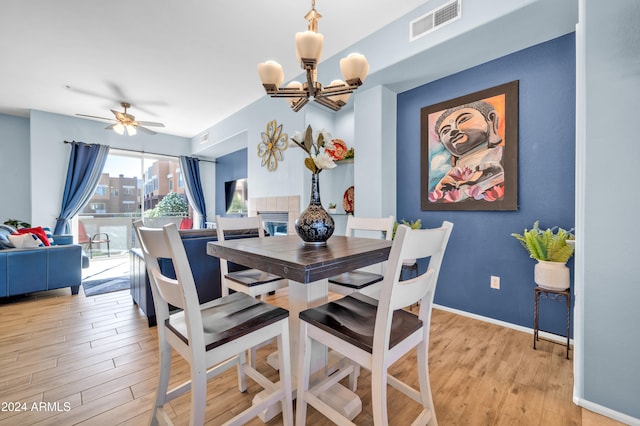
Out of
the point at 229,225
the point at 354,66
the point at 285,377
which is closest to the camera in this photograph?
the point at 285,377

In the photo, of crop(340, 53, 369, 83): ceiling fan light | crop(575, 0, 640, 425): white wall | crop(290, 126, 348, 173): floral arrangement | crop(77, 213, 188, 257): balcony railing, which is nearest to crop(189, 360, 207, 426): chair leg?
crop(290, 126, 348, 173): floral arrangement

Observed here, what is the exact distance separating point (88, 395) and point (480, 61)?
3729mm

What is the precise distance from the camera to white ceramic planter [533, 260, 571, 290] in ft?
Answer: 5.84

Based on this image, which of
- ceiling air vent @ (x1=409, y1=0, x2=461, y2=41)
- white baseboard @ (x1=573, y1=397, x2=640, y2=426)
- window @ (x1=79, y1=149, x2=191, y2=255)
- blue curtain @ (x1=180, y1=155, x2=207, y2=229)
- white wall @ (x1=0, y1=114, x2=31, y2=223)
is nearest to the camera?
white baseboard @ (x1=573, y1=397, x2=640, y2=426)

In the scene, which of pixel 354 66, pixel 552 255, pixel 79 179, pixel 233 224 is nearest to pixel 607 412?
pixel 552 255

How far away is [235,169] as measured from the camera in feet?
19.9

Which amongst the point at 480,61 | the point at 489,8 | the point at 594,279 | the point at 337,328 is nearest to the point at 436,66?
the point at 480,61

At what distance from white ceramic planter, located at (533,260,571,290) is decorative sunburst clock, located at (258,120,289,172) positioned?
317 cm

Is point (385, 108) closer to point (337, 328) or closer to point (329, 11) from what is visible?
point (329, 11)

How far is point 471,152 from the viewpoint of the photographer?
2.42 m

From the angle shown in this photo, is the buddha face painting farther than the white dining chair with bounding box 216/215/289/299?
Yes

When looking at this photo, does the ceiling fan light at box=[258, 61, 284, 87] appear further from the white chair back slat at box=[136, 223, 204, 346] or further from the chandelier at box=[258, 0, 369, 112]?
the white chair back slat at box=[136, 223, 204, 346]

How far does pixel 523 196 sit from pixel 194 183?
6.32 meters

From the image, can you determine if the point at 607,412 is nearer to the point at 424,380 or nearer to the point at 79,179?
the point at 424,380
